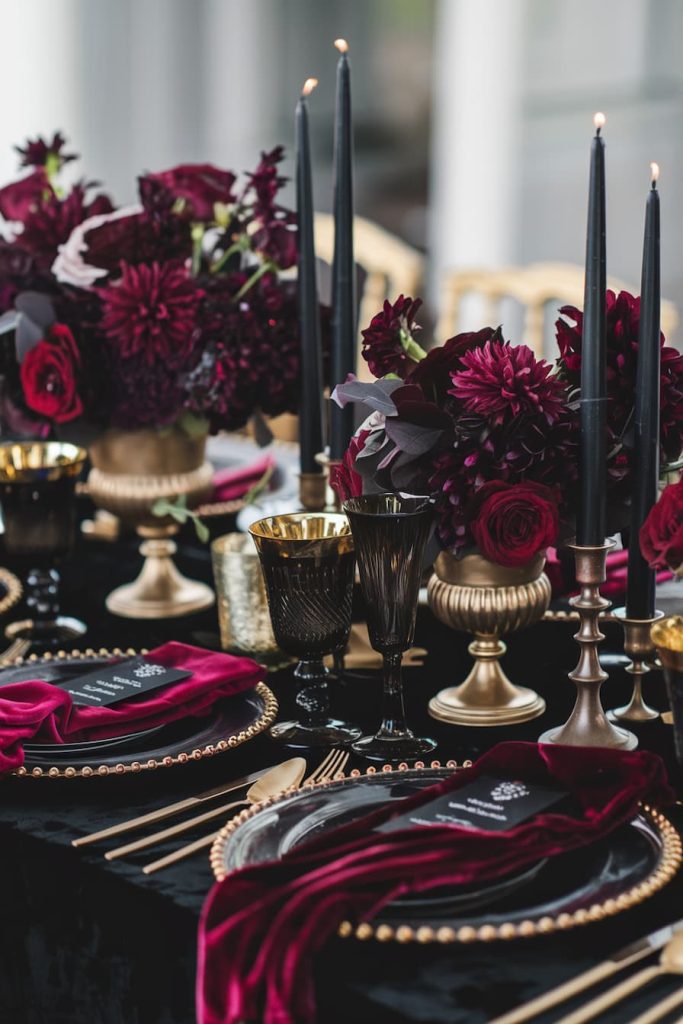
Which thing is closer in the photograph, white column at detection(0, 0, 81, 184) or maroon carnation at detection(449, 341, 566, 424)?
maroon carnation at detection(449, 341, 566, 424)

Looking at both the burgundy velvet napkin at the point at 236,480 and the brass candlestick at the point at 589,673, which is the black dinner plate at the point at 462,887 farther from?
the burgundy velvet napkin at the point at 236,480

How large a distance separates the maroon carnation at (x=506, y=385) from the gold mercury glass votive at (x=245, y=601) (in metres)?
0.28

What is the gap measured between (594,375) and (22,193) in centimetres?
78

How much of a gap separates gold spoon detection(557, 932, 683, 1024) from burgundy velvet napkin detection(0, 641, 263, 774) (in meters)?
0.41

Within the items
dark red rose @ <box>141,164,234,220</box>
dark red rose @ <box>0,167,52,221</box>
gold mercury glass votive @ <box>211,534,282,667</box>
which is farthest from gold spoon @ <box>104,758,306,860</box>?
dark red rose @ <box>0,167,52,221</box>

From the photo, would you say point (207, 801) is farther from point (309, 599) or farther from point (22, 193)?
point (22, 193)

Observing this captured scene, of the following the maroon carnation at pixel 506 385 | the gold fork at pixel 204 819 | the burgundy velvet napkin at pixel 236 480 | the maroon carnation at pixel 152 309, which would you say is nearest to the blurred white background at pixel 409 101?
the burgundy velvet napkin at pixel 236 480

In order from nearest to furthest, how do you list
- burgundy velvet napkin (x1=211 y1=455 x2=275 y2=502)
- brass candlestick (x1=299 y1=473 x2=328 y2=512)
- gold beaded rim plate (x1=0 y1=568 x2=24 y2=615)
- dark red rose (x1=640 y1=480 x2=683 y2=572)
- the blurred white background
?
1. dark red rose (x1=640 y1=480 x2=683 y2=572)
2. brass candlestick (x1=299 y1=473 x2=328 y2=512)
3. gold beaded rim plate (x1=0 y1=568 x2=24 y2=615)
4. burgundy velvet napkin (x1=211 y1=455 x2=275 y2=502)
5. the blurred white background

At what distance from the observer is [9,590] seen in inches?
52.9

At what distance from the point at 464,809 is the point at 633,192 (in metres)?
2.56

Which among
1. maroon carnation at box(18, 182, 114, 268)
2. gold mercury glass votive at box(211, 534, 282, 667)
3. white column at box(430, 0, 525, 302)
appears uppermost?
white column at box(430, 0, 525, 302)

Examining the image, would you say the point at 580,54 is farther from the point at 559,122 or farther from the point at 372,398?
the point at 372,398

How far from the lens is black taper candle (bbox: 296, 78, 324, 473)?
Answer: 1123 mm

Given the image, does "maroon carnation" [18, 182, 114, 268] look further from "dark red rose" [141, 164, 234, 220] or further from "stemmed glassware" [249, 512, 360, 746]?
"stemmed glassware" [249, 512, 360, 746]
